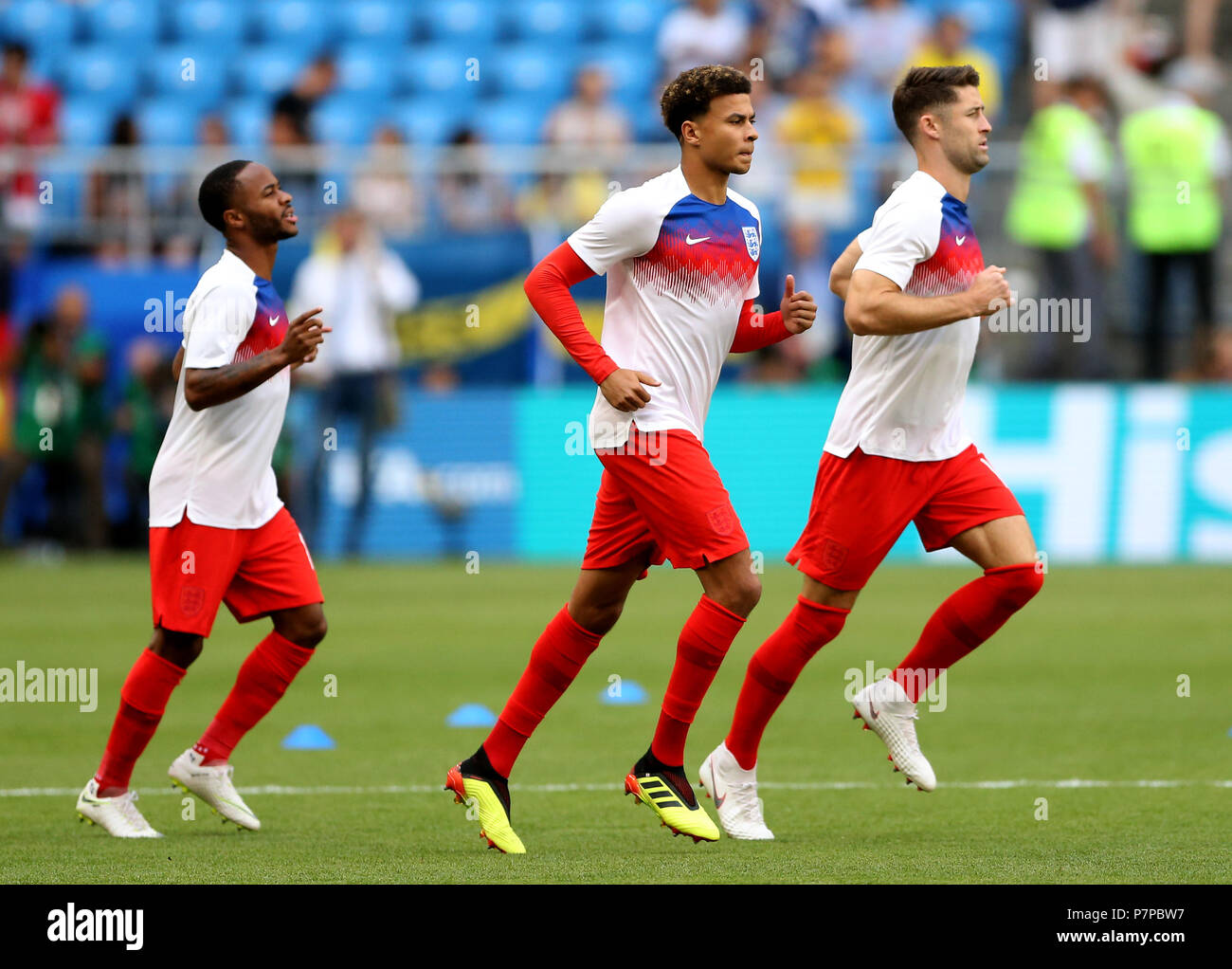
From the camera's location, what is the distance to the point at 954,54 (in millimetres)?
19984

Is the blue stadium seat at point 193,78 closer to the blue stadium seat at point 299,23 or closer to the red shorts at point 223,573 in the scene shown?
the blue stadium seat at point 299,23

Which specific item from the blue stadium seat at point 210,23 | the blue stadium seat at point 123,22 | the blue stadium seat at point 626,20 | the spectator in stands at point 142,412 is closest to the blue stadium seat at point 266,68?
the blue stadium seat at point 210,23

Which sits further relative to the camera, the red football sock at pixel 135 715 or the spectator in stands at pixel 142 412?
the spectator in stands at pixel 142 412

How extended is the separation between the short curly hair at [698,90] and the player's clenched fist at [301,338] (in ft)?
4.45

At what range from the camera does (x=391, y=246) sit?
60.8 ft

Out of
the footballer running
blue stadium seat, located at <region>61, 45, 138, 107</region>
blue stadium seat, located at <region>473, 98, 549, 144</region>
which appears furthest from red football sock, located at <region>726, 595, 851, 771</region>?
blue stadium seat, located at <region>61, 45, 138, 107</region>

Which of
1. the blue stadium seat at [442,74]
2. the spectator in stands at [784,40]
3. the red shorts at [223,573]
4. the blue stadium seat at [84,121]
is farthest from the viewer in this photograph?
the blue stadium seat at [442,74]

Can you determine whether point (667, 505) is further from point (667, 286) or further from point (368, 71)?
point (368, 71)

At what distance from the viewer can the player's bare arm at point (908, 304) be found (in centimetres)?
661

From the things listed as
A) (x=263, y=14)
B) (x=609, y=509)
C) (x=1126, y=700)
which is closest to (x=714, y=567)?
(x=609, y=509)

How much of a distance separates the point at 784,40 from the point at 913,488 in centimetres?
1482
